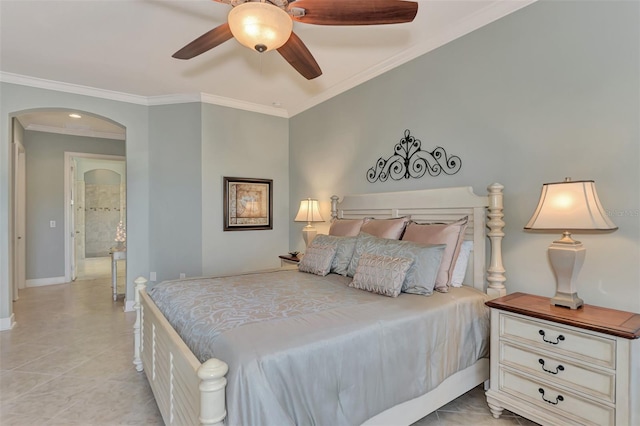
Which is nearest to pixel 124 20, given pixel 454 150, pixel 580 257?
pixel 454 150

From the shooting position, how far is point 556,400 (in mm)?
1730

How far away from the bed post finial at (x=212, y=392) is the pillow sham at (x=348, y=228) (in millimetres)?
2056

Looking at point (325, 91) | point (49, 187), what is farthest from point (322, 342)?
point (49, 187)

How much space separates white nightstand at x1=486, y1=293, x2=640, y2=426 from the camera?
1.52 metres

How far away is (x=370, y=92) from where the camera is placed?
3.46m

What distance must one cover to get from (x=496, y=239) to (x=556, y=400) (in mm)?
993

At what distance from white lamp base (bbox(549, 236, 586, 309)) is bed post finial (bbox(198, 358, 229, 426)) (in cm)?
188

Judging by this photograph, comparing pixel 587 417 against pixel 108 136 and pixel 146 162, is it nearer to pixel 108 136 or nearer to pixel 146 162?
pixel 146 162

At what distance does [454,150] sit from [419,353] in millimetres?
1702

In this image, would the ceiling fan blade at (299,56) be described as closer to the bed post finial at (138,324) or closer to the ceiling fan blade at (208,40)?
the ceiling fan blade at (208,40)

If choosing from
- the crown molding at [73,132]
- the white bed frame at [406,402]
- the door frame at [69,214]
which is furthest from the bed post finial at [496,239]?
the door frame at [69,214]

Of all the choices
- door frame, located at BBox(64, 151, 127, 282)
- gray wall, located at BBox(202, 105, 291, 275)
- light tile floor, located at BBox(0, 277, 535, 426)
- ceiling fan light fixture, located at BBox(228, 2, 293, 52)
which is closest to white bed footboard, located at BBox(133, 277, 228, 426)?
light tile floor, located at BBox(0, 277, 535, 426)

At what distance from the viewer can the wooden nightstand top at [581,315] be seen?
4.99 ft

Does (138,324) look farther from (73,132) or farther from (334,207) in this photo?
(73,132)
